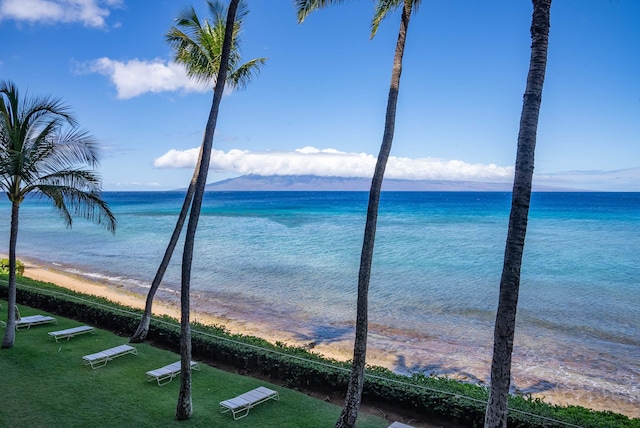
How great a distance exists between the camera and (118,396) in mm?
8555

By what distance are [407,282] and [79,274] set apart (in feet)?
66.0

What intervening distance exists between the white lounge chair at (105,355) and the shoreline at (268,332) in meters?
3.48

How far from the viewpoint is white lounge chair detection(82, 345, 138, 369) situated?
10008 mm

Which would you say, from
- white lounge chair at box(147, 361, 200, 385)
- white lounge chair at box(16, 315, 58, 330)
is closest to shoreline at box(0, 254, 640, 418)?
white lounge chair at box(147, 361, 200, 385)

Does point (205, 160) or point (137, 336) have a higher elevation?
point (205, 160)

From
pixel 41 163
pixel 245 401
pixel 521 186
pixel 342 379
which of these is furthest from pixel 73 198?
pixel 521 186

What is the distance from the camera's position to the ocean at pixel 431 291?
43.3 feet

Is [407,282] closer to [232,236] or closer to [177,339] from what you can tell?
[177,339]

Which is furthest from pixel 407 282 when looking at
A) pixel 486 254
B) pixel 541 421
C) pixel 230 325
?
pixel 541 421

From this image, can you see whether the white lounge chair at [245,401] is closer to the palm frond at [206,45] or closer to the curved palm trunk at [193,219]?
the curved palm trunk at [193,219]

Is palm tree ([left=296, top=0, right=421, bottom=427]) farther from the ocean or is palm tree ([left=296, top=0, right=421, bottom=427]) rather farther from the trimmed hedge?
the ocean

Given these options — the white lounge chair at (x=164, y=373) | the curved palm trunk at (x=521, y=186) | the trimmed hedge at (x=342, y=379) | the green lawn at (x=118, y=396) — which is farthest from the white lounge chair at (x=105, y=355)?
the curved palm trunk at (x=521, y=186)

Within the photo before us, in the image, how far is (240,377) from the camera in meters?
9.84

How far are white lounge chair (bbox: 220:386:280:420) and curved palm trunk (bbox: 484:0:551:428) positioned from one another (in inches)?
189
